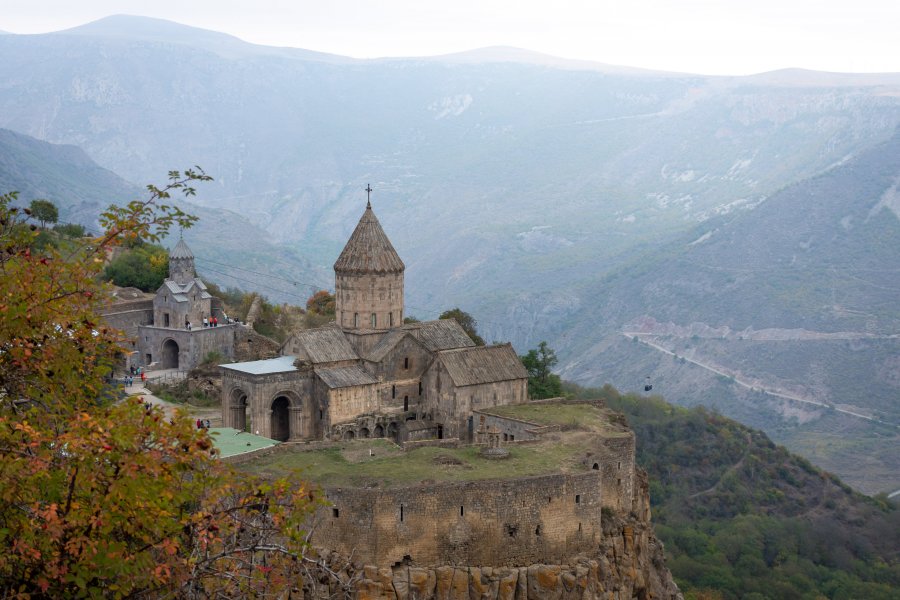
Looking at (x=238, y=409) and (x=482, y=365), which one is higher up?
(x=482, y=365)

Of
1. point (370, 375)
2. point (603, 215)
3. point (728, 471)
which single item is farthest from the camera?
point (603, 215)

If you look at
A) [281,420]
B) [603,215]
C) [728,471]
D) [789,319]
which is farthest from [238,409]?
[603,215]

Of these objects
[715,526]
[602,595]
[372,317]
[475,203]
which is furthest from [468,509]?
[475,203]

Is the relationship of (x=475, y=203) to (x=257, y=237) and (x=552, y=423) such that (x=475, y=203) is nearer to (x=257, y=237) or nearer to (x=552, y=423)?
(x=257, y=237)

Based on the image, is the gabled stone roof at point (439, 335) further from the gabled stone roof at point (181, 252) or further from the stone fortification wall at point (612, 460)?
the gabled stone roof at point (181, 252)

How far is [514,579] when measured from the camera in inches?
1106

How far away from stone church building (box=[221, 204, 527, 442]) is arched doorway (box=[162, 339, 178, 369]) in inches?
479

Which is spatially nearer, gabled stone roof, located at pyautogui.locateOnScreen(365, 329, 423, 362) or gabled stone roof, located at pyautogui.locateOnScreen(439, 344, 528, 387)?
gabled stone roof, located at pyautogui.locateOnScreen(439, 344, 528, 387)

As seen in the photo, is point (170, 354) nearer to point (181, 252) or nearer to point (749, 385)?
point (181, 252)

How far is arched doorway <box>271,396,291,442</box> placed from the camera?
36375 mm

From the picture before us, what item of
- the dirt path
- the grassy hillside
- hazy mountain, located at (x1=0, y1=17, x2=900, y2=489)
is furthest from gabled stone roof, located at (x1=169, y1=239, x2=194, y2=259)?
hazy mountain, located at (x1=0, y1=17, x2=900, y2=489)

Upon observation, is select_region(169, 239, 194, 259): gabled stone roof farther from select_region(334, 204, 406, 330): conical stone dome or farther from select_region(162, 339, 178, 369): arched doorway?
select_region(334, 204, 406, 330): conical stone dome

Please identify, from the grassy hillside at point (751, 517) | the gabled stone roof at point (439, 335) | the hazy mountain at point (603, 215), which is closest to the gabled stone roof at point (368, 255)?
the gabled stone roof at point (439, 335)

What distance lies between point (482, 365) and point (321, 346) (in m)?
5.43
